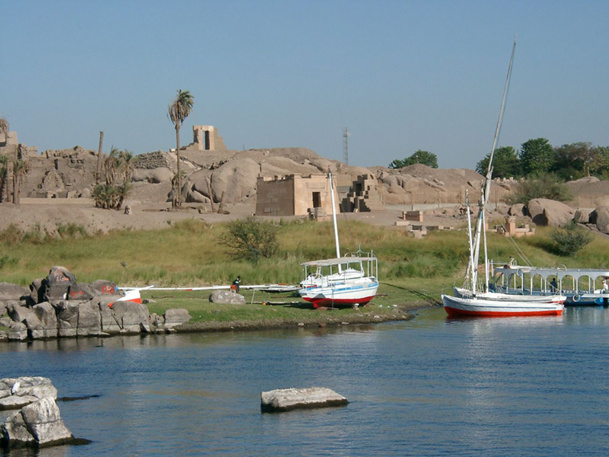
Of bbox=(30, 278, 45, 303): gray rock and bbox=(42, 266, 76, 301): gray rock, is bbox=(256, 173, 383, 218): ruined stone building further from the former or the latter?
bbox=(42, 266, 76, 301): gray rock

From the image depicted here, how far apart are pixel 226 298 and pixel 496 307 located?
10575 millimetres

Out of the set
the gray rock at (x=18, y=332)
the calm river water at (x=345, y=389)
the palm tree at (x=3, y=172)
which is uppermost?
the palm tree at (x=3, y=172)

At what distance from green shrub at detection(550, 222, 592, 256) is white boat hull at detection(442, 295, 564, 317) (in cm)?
1421

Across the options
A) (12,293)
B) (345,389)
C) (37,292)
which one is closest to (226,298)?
(37,292)

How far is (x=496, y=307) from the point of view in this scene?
1401 inches

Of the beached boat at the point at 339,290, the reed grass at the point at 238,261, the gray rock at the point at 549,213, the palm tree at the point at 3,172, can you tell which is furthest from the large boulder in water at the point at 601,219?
the palm tree at the point at 3,172

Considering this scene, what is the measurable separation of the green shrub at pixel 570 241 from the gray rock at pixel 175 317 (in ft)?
87.5

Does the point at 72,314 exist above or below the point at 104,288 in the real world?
below

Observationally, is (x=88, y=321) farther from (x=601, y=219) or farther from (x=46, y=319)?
(x=601, y=219)

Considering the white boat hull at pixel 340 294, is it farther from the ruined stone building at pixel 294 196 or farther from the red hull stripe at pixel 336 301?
the ruined stone building at pixel 294 196

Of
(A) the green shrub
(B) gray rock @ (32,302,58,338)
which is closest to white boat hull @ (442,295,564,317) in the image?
(A) the green shrub

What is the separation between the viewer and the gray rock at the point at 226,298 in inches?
1288

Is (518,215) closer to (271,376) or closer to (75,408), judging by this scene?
(271,376)

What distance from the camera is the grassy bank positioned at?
37.7m
